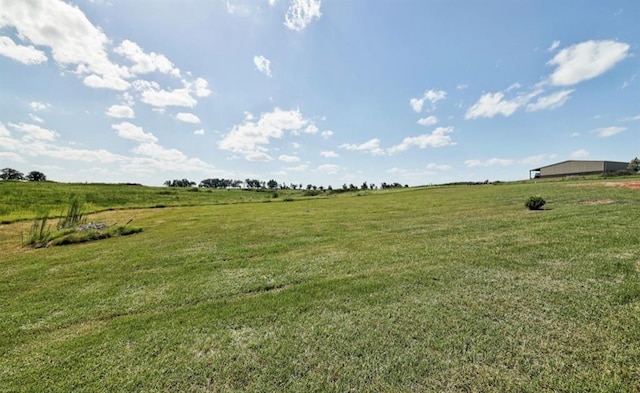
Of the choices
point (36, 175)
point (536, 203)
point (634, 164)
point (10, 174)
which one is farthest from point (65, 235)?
point (10, 174)

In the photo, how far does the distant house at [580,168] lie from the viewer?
184 ft

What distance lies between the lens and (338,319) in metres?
4.91

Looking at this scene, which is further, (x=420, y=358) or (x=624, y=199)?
(x=624, y=199)

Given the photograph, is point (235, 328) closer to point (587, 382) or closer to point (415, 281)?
point (415, 281)

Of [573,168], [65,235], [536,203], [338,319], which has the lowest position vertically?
[338,319]

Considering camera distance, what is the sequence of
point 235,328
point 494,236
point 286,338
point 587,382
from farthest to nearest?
point 494,236
point 235,328
point 286,338
point 587,382

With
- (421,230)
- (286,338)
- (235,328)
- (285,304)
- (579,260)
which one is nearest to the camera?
(286,338)

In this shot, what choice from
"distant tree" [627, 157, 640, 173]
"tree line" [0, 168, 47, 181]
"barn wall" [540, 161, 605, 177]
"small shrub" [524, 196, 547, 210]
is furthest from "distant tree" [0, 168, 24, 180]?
"distant tree" [627, 157, 640, 173]

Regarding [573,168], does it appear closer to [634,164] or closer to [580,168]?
[580,168]

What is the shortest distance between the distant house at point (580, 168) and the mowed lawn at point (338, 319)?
6761 cm

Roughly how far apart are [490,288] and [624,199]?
1770cm

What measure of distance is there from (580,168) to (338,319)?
79660 mm

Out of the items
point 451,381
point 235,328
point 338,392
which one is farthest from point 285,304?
point 451,381

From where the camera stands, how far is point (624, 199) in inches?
A: 619
